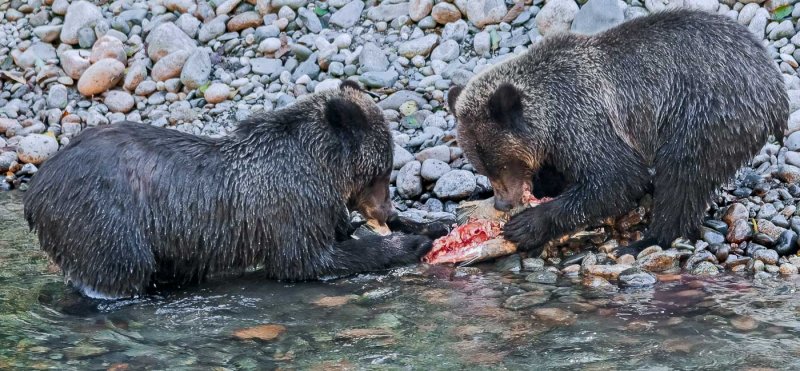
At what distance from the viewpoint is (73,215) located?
26.1 feet

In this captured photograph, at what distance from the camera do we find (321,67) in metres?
13.3

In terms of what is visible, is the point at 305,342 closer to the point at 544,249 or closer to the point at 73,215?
the point at 73,215

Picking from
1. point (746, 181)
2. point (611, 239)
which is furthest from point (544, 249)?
point (746, 181)

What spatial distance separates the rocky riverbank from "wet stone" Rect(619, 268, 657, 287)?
653 mm

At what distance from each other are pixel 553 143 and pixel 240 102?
5.37 m

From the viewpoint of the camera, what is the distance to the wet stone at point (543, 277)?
8.40 meters

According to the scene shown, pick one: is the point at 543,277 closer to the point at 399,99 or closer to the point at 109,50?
the point at 399,99

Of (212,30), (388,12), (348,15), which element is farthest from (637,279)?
(212,30)

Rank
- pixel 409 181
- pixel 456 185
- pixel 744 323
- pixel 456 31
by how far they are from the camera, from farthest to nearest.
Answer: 1. pixel 456 31
2. pixel 409 181
3. pixel 456 185
4. pixel 744 323

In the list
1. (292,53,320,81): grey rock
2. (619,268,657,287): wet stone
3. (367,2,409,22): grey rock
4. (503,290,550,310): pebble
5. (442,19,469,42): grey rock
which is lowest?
(503,290,550,310): pebble

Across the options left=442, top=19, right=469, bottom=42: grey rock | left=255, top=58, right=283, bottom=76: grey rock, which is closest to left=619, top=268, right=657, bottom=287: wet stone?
left=442, top=19, right=469, bottom=42: grey rock

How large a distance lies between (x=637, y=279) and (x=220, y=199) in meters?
3.38

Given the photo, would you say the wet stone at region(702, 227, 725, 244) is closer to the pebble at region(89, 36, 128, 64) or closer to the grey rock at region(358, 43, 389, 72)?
the grey rock at region(358, 43, 389, 72)

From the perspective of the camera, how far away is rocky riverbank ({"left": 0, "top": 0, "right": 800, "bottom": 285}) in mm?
10086
